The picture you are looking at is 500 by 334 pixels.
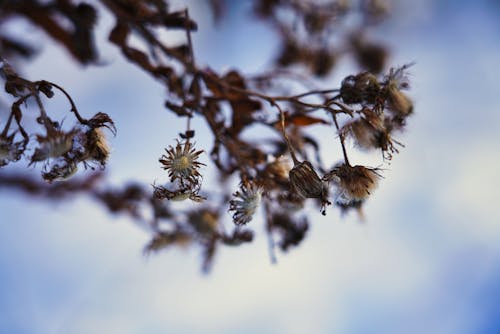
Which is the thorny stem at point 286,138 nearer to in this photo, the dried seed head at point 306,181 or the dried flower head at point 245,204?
the dried seed head at point 306,181

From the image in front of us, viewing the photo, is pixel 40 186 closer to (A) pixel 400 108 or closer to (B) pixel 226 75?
(B) pixel 226 75

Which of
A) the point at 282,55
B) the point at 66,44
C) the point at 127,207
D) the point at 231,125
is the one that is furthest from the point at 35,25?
the point at 282,55

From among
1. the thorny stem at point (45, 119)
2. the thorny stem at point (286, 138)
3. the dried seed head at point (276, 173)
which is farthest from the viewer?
the dried seed head at point (276, 173)

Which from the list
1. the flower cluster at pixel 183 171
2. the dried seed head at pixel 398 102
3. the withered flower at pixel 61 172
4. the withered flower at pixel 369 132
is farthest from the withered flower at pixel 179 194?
the dried seed head at pixel 398 102

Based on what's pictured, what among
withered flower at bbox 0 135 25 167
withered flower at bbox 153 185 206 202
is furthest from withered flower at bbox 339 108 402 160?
withered flower at bbox 0 135 25 167

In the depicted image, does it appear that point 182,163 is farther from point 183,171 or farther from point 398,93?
point 398,93
